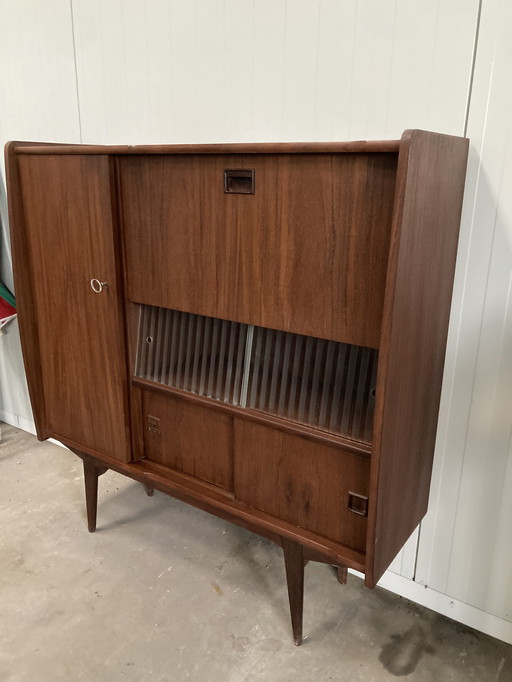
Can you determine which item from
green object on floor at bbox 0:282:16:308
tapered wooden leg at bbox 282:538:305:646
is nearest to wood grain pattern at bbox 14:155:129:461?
tapered wooden leg at bbox 282:538:305:646

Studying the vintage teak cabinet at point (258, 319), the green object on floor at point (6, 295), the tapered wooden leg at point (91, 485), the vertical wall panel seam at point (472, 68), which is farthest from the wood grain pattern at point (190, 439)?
the green object on floor at point (6, 295)

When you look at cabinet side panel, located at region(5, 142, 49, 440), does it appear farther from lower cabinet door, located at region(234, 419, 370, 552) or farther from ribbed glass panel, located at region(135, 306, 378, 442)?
lower cabinet door, located at region(234, 419, 370, 552)

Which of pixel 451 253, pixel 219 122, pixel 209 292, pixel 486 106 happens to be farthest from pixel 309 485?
pixel 219 122

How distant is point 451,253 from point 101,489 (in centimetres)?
182

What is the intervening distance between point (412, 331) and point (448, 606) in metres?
1.00

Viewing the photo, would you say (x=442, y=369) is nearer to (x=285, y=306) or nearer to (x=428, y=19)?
(x=285, y=306)

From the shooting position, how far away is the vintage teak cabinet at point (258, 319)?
1241 millimetres

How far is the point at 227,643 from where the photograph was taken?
1675 mm

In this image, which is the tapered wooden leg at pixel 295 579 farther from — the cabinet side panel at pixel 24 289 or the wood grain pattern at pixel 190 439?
the cabinet side panel at pixel 24 289

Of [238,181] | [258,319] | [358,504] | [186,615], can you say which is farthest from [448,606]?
[238,181]

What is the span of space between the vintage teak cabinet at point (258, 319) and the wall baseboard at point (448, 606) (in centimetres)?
33

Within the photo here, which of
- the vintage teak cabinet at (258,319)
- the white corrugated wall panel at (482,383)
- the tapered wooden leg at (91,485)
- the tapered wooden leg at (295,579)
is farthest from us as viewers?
the tapered wooden leg at (91,485)

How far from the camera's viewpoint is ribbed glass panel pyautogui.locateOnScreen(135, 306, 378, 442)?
1450 mm

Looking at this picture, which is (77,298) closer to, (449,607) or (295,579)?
(295,579)
